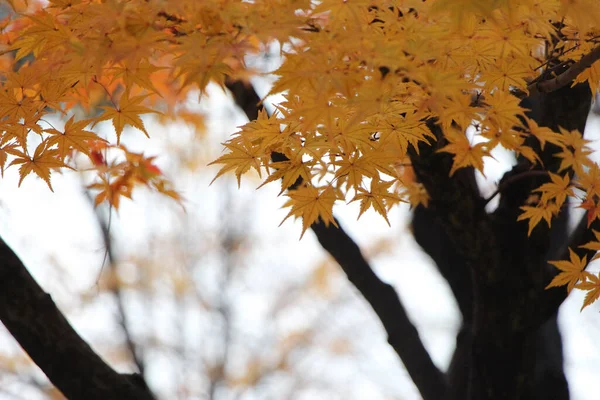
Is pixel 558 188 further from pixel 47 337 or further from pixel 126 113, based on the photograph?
pixel 47 337

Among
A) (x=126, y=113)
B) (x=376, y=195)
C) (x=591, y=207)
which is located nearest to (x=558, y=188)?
(x=591, y=207)

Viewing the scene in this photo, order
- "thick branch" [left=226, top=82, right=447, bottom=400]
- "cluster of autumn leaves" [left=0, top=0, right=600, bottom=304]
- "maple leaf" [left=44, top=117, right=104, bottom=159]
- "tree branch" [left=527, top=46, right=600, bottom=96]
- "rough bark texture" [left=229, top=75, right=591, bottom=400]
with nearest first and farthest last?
"cluster of autumn leaves" [left=0, top=0, right=600, bottom=304]
"tree branch" [left=527, top=46, right=600, bottom=96]
"maple leaf" [left=44, top=117, right=104, bottom=159]
"rough bark texture" [left=229, top=75, right=591, bottom=400]
"thick branch" [left=226, top=82, right=447, bottom=400]

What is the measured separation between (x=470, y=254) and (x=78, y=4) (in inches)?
57.2

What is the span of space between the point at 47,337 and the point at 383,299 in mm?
1199

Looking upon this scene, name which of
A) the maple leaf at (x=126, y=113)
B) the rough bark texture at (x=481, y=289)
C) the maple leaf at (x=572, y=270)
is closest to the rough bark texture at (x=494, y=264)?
the rough bark texture at (x=481, y=289)

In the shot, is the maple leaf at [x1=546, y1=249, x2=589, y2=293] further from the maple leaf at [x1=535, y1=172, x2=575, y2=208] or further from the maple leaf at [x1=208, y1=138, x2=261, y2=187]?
the maple leaf at [x1=208, y1=138, x2=261, y2=187]

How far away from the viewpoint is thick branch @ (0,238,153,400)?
1.45m

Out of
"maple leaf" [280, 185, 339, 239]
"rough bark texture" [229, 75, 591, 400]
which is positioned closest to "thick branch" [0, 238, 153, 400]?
"maple leaf" [280, 185, 339, 239]

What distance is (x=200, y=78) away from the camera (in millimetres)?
874

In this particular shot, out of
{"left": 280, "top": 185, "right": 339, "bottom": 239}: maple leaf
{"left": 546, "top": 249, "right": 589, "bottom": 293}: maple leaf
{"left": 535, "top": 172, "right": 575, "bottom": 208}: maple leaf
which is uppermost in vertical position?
{"left": 280, "top": 185, "right": 339, "bottom": 239}: maple leaf

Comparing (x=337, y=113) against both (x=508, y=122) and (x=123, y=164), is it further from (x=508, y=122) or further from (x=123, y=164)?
(x=123, y=164)

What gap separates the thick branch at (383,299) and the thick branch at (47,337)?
0.91 metres

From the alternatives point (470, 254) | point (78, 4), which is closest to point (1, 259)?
point (78, 4)

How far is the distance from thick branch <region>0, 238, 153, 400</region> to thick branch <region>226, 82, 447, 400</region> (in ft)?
3.00
